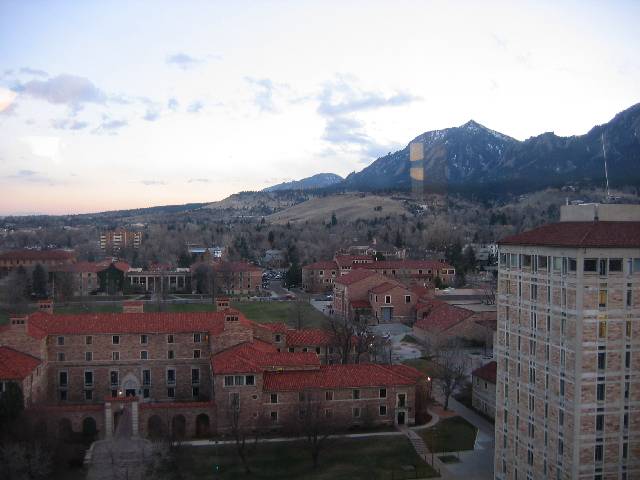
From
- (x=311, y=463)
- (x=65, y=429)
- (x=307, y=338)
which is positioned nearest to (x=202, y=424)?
(x=65, y=429)

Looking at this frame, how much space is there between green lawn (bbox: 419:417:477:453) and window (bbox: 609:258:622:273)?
13.1 meters

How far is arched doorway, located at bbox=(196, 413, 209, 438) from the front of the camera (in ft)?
111

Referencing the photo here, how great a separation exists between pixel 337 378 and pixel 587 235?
17.2 metres

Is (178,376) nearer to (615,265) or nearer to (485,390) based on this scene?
(485,390)

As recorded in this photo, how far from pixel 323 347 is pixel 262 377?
10848 mm

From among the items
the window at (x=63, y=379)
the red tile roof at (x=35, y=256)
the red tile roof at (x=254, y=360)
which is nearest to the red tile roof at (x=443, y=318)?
the red tile roof at (x=254, y=360)

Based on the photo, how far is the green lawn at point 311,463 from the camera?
92.2ft

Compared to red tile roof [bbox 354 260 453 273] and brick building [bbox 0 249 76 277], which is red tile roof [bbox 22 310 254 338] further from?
brick building [bbox 0 249 76 277]

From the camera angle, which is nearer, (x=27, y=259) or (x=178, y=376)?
(x=178, y=376)

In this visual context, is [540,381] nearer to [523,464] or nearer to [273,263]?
[523,464]

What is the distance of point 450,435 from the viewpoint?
32.8 meters

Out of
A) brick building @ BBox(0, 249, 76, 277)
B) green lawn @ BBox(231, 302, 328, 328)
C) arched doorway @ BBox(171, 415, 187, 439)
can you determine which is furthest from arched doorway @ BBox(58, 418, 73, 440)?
brick building @ BBox(0, 249, 76, 277)

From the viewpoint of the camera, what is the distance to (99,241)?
199 m

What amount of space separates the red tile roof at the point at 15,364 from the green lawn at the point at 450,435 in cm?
2161
